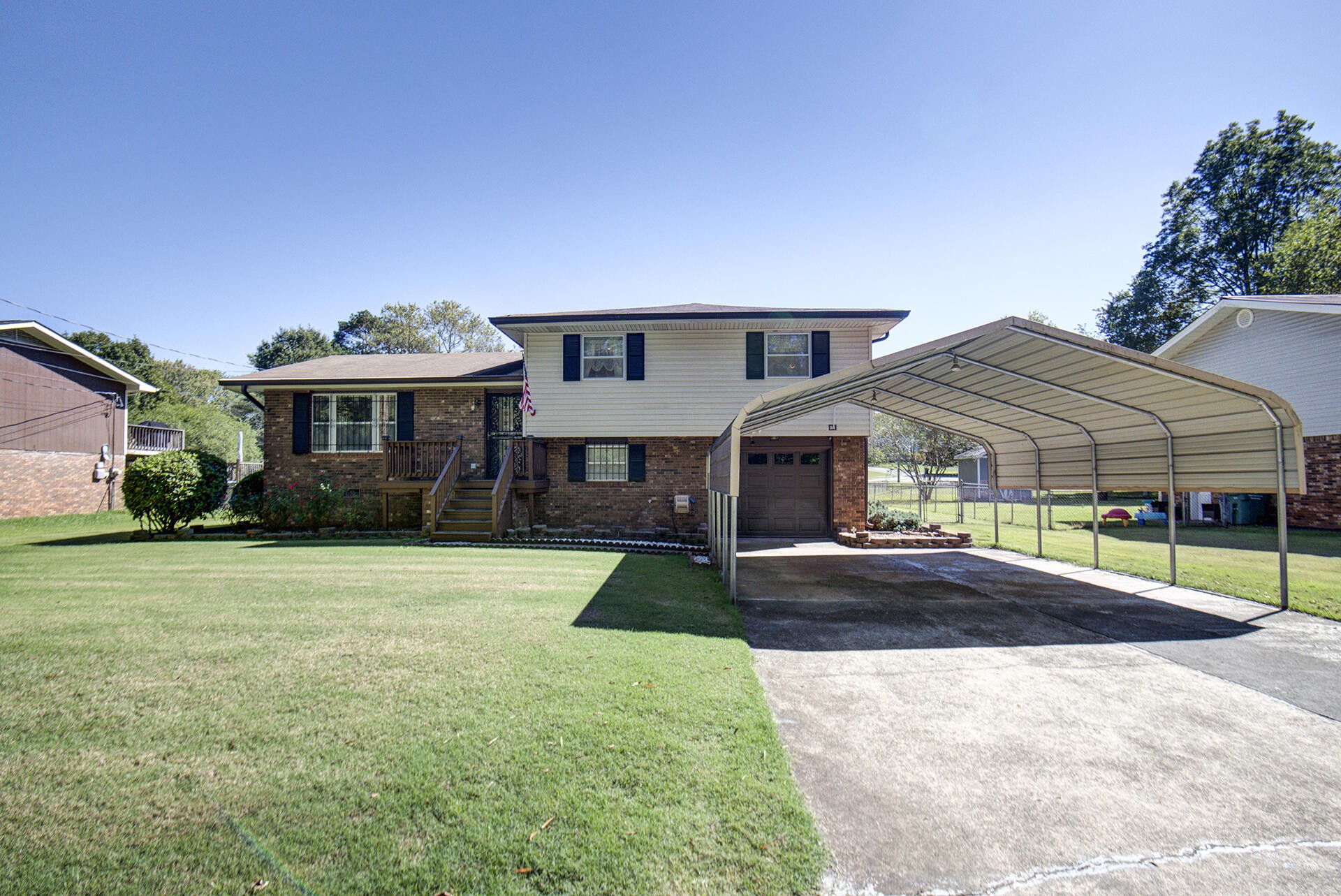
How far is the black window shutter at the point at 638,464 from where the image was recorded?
14125 mm

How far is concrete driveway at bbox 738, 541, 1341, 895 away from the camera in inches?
97.0

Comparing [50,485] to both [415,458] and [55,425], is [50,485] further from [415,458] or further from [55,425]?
[415,458]

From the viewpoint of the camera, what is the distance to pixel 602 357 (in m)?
13.9

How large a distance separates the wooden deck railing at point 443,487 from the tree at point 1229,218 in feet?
124

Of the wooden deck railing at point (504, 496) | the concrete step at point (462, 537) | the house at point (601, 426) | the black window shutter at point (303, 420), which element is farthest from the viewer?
the black window shutter at point (303, 420)

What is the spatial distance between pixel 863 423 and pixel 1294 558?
27.0 ft

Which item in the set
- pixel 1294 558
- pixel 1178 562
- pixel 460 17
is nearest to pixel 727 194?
pixel 460 17

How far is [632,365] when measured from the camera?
13.7 m

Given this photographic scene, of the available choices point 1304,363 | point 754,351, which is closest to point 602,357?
point 754,351

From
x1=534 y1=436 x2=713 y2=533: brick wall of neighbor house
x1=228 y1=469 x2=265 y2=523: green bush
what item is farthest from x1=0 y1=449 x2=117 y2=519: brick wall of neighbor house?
x1=534 y1=436 x2=713 y2=533: brick wall of neighbor house

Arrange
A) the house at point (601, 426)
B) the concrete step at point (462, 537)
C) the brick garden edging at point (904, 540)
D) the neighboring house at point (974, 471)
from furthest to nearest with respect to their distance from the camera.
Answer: the neighboring house at point (974, 471) < the house at point (601, 426) < the brick garden edging at point (904, 540) < the concrete step at point (462, 537)

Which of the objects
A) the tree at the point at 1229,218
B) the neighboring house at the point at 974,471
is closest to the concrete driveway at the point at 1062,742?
the neighboring house at the point at 974,471

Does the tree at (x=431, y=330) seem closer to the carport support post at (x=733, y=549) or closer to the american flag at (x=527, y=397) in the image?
the american flag at (x=527, y=397)

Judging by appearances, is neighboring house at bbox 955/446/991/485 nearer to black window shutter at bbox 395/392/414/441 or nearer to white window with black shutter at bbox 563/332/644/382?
white window with black shutter at bbox 563/332/644/382
